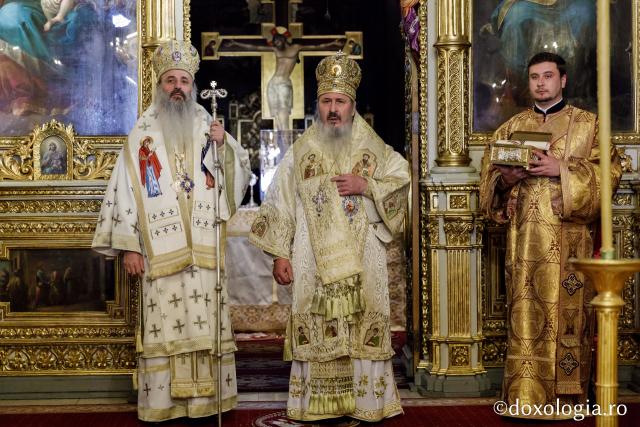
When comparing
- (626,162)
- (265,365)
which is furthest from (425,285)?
(265,365)

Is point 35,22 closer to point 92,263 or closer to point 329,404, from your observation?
point 92,263

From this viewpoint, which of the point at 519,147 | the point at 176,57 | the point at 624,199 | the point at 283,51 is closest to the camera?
the point at 519,147

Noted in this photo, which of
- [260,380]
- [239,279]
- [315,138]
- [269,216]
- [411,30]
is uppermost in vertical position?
[411,30]

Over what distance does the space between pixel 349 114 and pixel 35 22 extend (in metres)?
2.18

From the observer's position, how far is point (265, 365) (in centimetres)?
727

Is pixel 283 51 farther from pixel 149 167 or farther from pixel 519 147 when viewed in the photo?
pixel 519 147

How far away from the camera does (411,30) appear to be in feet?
20.9

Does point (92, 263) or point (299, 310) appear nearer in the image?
point (299, 310)

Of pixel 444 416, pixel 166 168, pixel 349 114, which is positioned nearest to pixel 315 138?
pixel 349 114

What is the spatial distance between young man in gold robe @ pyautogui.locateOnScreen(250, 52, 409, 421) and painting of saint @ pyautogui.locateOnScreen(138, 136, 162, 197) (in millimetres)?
587

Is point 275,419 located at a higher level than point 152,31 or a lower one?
lower

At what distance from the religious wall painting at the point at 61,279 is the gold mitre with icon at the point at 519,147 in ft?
8.27

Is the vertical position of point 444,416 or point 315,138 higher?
point 315,138

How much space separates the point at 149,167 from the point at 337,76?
112 centimetres
